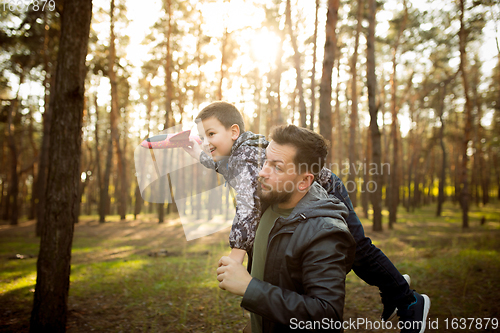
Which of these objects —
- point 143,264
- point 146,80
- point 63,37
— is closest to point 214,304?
point 143,264

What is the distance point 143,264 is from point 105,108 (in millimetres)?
28389

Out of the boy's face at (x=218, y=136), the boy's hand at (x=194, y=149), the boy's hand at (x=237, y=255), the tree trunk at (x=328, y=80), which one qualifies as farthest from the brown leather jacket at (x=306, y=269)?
the tree trunk at (x=328, y=80)

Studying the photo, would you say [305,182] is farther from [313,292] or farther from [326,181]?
[326,181]

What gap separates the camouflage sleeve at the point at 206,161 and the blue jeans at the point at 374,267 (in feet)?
3.78

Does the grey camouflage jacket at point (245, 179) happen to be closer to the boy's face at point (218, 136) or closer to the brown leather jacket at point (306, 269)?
the boy's face at point (218, 136)

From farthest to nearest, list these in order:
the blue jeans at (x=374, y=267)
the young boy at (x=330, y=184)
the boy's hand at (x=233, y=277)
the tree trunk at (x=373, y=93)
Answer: the tree trunk at (x=373, y=93) → the blue jeans at (x=374, y=267) → the young boy at (x=330, y=184) → the boy's hand at (x=233, y=277)

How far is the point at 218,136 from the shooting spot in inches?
98.5

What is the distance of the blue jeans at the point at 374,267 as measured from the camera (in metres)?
2.44

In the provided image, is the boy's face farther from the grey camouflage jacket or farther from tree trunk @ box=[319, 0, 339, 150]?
tree trunk @ box=[319, 0, 339, 150]

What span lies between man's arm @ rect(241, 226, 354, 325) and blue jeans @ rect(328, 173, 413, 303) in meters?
1.01

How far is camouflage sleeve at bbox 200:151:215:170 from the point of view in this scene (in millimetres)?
2886

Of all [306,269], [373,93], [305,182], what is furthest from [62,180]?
[373,93]

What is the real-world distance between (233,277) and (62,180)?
2754 mm

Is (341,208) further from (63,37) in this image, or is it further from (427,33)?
(427,33)
